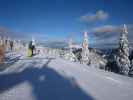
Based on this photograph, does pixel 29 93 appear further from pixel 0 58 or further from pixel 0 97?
pixel 0 58

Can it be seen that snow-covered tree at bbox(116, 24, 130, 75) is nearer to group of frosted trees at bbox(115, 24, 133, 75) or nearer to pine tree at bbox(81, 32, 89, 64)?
group of frosted trees at bbox(115, 24, 133, 75)

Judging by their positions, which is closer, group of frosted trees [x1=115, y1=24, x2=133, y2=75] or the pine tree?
group of frosted trees [x1=115, y1=24, x2=133, y2=75]

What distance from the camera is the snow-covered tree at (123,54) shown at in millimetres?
41644

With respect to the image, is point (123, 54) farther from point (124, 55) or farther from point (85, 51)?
point (85, 51)

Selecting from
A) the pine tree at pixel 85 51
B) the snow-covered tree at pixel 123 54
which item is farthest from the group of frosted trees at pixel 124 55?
the pine tree at pixel 85 51

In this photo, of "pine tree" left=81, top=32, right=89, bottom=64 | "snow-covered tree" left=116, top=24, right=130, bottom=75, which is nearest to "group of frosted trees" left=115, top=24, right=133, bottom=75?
"snow-covered tree" left=116, top=24, right=130, bottom=75

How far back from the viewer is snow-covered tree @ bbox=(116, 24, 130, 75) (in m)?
41.6

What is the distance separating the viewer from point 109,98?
6535 millimetres

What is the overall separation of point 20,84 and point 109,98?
3960mm

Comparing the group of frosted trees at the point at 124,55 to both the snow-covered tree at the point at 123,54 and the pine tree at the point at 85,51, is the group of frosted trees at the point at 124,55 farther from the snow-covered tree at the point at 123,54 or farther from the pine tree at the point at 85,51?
the pine tree at the point at 85,51

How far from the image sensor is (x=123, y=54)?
4253 cm

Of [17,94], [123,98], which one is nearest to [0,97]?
[17,94]

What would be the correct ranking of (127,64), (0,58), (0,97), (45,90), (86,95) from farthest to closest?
(127,64) → (0,58) → (45,90) → (86,95) → (0,97)

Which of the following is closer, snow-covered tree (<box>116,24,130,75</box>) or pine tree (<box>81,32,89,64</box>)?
snow-covered tree (<box>116,24,130,75</box>)
